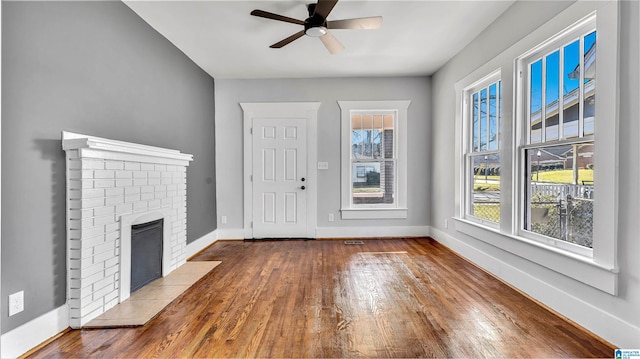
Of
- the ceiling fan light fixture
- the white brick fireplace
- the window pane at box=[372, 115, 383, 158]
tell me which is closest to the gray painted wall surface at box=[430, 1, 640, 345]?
the window pane at box=[372, 115, 383, 158]

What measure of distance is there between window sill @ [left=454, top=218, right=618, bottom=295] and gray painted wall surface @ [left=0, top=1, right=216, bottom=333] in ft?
11.5

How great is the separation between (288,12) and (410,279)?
2.82 m

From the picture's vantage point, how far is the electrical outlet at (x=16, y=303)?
1653 millimetres

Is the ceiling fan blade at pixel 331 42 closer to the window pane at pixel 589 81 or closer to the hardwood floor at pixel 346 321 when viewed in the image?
the window pane at pixel 589 81

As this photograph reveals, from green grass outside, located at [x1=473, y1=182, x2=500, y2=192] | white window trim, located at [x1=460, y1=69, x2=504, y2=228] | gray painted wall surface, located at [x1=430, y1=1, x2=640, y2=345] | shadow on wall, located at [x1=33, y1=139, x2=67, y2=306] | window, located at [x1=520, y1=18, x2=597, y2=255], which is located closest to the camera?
gray painted wall surface, located at [x1=430, y1=1, x2=640, y2=345]

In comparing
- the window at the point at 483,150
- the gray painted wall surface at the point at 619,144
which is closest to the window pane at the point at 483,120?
the window at the point at 483,150

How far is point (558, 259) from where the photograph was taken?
2.13 metres

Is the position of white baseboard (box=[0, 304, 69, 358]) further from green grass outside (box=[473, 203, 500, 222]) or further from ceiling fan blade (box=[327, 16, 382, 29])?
green grass outside (box=[473, 203, 500, 222])

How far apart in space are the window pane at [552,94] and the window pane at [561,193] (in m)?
0.15

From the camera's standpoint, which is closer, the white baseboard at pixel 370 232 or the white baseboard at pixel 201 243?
→ the white baseboard at pixel 201 243

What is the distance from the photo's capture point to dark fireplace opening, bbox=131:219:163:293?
8.39 ft

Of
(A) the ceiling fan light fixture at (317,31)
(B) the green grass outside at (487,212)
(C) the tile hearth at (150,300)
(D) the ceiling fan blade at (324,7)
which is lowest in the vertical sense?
(C) the tile hearth at (150,300)

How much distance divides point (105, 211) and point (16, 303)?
2.39ft

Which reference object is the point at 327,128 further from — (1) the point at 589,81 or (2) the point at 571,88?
(1) the point at 589,81
